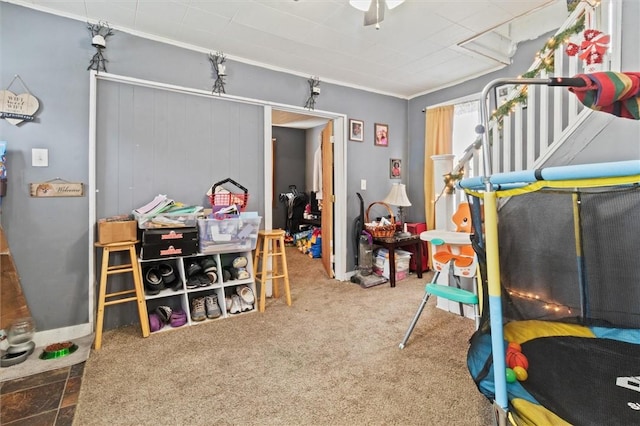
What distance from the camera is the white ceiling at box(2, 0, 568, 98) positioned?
2148 mm

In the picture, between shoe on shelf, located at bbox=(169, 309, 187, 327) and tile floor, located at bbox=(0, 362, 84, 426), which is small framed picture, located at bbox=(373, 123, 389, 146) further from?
tile floor, located at bbox=(0, 362, 84, 426)

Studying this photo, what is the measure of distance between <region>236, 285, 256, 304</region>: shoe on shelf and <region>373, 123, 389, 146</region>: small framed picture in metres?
2.43

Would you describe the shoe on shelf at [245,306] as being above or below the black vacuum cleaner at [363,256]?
below

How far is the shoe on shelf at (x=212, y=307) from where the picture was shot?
2.56m

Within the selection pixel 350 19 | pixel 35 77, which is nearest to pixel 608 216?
pixel 350 19

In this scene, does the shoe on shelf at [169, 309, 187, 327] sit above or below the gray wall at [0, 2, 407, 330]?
below

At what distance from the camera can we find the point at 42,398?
1613 millimetres

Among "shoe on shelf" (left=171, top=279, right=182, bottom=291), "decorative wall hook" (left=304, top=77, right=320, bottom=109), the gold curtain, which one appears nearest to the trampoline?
"shoe on shelf" (left=171, top=279, right=182, bottom=291)

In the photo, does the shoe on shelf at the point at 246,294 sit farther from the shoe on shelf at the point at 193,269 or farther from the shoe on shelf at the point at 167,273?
the shoe on shelf at the point at 167,273

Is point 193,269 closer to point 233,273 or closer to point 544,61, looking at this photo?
point 233,273

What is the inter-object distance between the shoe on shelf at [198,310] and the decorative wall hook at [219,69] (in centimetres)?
189

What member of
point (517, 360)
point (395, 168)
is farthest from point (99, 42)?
point (395, 168)

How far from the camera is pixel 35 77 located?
2.14 metres

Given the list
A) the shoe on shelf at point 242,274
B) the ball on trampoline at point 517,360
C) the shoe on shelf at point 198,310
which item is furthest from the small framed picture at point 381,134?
the ball on trampoline at point 517,360
